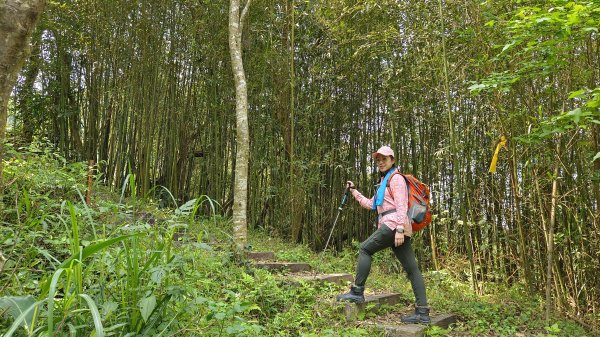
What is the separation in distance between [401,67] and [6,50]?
4.84 m

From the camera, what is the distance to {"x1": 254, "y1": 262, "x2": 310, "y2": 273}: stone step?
4113 millimetres

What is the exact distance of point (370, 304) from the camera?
10.9 ft

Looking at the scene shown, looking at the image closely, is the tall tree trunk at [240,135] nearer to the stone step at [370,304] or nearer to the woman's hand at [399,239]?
the stone step at [370,304]

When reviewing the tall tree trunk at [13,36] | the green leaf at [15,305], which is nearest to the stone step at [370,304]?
the green leaf at [15,305]

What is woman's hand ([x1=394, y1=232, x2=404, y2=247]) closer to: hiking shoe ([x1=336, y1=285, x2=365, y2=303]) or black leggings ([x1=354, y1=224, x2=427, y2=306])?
black leggings ([x1=354, y1=224, x2=427, y2=306])

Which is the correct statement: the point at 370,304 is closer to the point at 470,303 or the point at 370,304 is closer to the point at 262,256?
the point at 470,303

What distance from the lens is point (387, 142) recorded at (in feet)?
20.2

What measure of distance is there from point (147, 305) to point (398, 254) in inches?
84.5

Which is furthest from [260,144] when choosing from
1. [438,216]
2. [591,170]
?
[591,170]

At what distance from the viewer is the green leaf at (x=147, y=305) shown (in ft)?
4.82

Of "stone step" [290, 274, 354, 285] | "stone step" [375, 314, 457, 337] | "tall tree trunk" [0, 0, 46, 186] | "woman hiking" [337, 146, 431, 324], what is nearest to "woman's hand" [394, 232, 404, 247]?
"woman hiking" [337, 146, 431, 324]

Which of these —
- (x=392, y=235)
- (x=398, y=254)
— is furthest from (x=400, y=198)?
(x=398, y=254)

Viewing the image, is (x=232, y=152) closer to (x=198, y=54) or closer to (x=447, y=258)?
(x=198, y=54)

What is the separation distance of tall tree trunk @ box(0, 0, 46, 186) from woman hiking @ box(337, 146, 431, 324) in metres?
2.39
